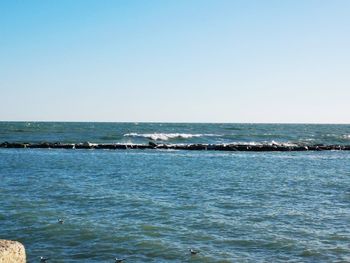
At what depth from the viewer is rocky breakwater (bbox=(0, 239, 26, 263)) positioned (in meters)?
6.65

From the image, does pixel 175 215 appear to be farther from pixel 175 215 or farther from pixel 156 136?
pixel 156 136

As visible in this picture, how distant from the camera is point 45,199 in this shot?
18078 mm

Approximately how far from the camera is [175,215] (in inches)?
610

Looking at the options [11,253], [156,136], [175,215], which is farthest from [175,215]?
[156,136]

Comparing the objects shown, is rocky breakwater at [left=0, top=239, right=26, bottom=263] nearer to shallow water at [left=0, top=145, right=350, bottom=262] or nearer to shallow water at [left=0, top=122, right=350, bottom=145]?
shallow water at [left=0, top=145, right=350, bottom=262]

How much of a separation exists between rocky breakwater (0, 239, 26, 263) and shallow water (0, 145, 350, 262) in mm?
4099

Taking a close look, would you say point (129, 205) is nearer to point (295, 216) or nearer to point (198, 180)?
point (295, 216)

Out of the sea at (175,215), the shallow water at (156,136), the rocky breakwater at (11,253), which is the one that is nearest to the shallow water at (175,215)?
the sea at (175,215)

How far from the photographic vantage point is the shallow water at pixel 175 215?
38.7ft

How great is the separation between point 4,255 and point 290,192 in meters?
16.1

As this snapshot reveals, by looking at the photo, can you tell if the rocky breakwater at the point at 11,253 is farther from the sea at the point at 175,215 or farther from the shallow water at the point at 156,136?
the shallow water at the point at 156,136

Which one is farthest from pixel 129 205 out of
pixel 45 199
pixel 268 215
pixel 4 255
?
pixel 4 255

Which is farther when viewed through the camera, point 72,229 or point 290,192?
point 290,192

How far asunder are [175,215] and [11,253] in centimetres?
904
